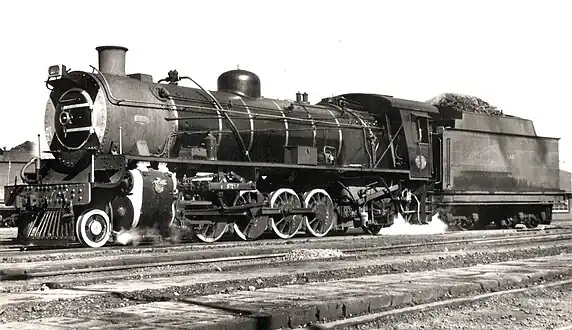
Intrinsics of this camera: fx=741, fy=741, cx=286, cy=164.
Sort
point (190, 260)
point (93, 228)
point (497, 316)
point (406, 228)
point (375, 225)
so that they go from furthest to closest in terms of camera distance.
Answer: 1. point (406, 228)
2. point (375, 225)
3. point (93, 228)
4. point (190, 260)
5. point (497, 316)

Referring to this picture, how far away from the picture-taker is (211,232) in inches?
584

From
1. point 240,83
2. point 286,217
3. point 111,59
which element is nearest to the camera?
point 111,59

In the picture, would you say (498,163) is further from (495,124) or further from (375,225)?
(375,225)

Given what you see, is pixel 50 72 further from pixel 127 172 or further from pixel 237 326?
pixel 237 326

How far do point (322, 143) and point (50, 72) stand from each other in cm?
630

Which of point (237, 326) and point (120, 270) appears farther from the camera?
point (120, 270)

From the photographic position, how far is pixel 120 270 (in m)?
9.26

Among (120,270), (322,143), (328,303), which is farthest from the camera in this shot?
(322,143)

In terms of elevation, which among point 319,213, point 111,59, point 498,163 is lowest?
point 319,213

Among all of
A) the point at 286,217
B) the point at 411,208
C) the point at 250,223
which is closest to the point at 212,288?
the point at 250,223

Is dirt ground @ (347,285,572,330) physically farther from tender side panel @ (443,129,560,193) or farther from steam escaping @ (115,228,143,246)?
tender side panel @ (443,129,560,193)

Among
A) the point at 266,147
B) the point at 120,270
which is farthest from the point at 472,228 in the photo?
the point at 120,270

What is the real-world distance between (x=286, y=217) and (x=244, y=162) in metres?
1.77

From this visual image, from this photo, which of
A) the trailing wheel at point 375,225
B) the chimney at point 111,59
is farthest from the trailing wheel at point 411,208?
the chimney at point 111,59
